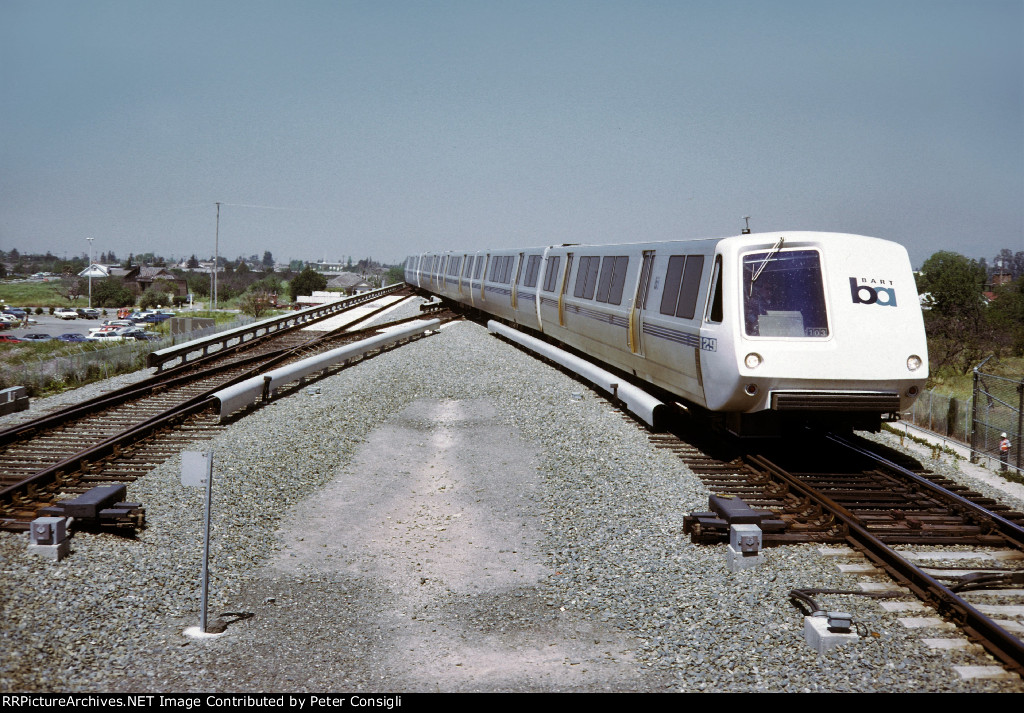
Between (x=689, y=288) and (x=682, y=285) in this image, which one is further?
(x=682, y=285)

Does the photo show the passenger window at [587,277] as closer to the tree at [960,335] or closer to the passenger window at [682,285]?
the passenger window at [682,285]

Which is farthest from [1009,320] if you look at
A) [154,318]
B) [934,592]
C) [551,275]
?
[154,318]

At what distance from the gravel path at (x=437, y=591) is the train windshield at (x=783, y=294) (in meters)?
2.13

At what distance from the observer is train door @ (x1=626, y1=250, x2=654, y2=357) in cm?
1316

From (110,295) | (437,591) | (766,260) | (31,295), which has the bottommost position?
(31,295)

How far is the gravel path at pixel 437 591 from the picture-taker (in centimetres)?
541

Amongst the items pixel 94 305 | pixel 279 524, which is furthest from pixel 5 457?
pixel 94 305

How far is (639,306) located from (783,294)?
154 inches

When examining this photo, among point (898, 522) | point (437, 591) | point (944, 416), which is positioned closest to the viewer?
point (437, 591)

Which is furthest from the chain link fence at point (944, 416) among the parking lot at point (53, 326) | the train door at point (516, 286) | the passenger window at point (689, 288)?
the parking lot at point (53, 326)

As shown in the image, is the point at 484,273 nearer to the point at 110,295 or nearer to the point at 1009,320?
the point at 1009,320

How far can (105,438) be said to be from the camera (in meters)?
12.2

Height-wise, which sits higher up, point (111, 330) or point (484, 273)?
point (484, 273)

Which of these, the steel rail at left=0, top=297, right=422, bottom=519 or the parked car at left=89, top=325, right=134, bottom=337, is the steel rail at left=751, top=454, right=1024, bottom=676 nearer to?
the steel rail at left=0, top=297, right=422, bottom=519
